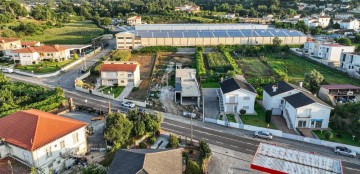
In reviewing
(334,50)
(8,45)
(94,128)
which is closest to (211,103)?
(94,128)

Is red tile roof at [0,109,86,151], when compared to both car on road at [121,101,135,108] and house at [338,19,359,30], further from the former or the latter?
house at [338,19,359,30]

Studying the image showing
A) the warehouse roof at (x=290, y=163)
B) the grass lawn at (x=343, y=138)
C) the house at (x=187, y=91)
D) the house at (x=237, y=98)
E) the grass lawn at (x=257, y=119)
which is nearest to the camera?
the warehouse roof at (x=290, y=163)

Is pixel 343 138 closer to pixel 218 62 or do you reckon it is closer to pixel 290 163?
pixel 290 163

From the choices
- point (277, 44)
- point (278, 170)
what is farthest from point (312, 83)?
point (277, 44)

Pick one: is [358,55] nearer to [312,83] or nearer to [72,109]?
[312,83]

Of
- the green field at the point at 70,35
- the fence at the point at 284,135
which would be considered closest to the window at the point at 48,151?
the fence at the point at 284,135

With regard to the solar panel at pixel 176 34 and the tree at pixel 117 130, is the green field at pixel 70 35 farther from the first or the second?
the tree at pixel 117 130

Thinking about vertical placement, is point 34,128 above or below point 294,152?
above

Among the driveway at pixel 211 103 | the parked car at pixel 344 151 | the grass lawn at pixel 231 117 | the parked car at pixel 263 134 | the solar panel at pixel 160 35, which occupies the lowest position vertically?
the parked car at pixel 344 151
